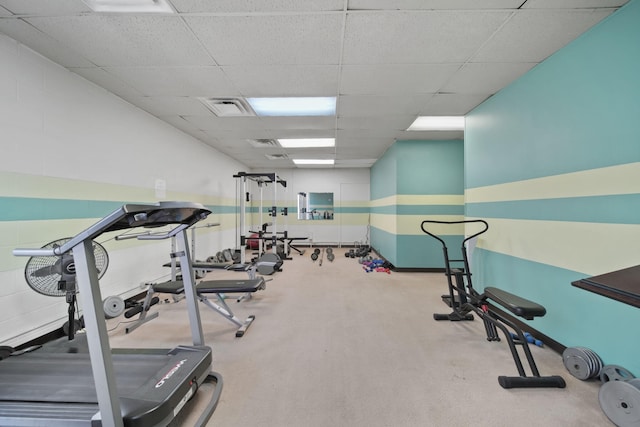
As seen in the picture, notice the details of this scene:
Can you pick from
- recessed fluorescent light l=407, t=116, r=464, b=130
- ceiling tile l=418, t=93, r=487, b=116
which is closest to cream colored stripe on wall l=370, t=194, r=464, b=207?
recessed fluorescent light l=407, t=116, r=464, b=130

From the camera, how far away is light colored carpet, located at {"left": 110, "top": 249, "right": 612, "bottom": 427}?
1497 mm

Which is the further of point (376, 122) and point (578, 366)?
point (376, 122)

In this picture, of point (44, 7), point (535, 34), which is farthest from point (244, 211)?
point (535, 34)

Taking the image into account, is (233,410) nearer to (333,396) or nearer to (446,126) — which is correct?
(333,396)

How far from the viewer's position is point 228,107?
3441mm

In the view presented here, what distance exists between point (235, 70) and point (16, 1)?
1.46 meters

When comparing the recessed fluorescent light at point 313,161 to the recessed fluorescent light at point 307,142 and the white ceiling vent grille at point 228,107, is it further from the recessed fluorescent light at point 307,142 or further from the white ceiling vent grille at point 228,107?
the white ceiling vent grille at point 228,107

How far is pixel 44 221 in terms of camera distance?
228 centimetres

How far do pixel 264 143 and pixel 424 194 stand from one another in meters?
3.53

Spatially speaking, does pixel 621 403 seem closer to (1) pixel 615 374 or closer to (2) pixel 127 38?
(1) pixel 615 374

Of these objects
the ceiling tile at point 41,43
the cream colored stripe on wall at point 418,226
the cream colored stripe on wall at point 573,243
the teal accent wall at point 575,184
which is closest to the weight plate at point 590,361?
the teal accent wall at point 575,184

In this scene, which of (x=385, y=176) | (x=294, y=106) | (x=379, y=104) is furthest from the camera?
(x=385, y=176)

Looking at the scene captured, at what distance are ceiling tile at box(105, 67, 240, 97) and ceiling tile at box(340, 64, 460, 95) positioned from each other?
137cm

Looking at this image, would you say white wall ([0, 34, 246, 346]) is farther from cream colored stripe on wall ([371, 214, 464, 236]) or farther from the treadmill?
cream colored stripe on wall ([371, 214, 464, 236])
